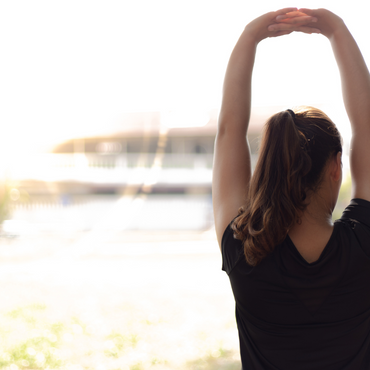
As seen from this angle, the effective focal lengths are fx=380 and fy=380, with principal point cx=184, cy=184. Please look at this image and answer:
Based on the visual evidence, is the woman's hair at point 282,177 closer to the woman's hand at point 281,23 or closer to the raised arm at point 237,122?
the raised arm at point 237,122

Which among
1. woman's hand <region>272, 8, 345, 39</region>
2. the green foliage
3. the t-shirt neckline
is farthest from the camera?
the green foliage

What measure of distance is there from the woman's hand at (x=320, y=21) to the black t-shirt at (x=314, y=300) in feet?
1.44

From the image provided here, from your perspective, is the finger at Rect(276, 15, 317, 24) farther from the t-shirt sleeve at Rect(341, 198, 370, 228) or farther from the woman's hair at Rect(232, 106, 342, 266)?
the t-shirt sleeve at Rect(341, 198, 370, 228)

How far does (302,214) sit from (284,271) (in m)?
0.10

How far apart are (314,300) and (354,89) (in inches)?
16.5

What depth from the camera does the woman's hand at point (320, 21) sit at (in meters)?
0.79

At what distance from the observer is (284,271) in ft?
1.95

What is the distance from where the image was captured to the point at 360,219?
0.63m

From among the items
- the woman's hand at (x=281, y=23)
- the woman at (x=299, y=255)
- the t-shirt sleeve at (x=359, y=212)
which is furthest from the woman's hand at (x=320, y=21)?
the t-shirt sleeve at (x=359, y=212)

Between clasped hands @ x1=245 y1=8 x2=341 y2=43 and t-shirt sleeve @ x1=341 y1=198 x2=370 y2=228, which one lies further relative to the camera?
clasped hands @ x1=245 y1=8 x2=341 y2=43

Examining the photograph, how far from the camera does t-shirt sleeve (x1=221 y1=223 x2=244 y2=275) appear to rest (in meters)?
0.62

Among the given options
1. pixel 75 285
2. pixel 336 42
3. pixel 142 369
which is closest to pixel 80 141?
pixel 75 285

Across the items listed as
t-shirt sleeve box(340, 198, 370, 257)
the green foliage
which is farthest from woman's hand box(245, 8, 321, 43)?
the green foliage

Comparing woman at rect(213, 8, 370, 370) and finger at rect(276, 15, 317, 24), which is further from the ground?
finger at rect(276, 15, 317, 24)
